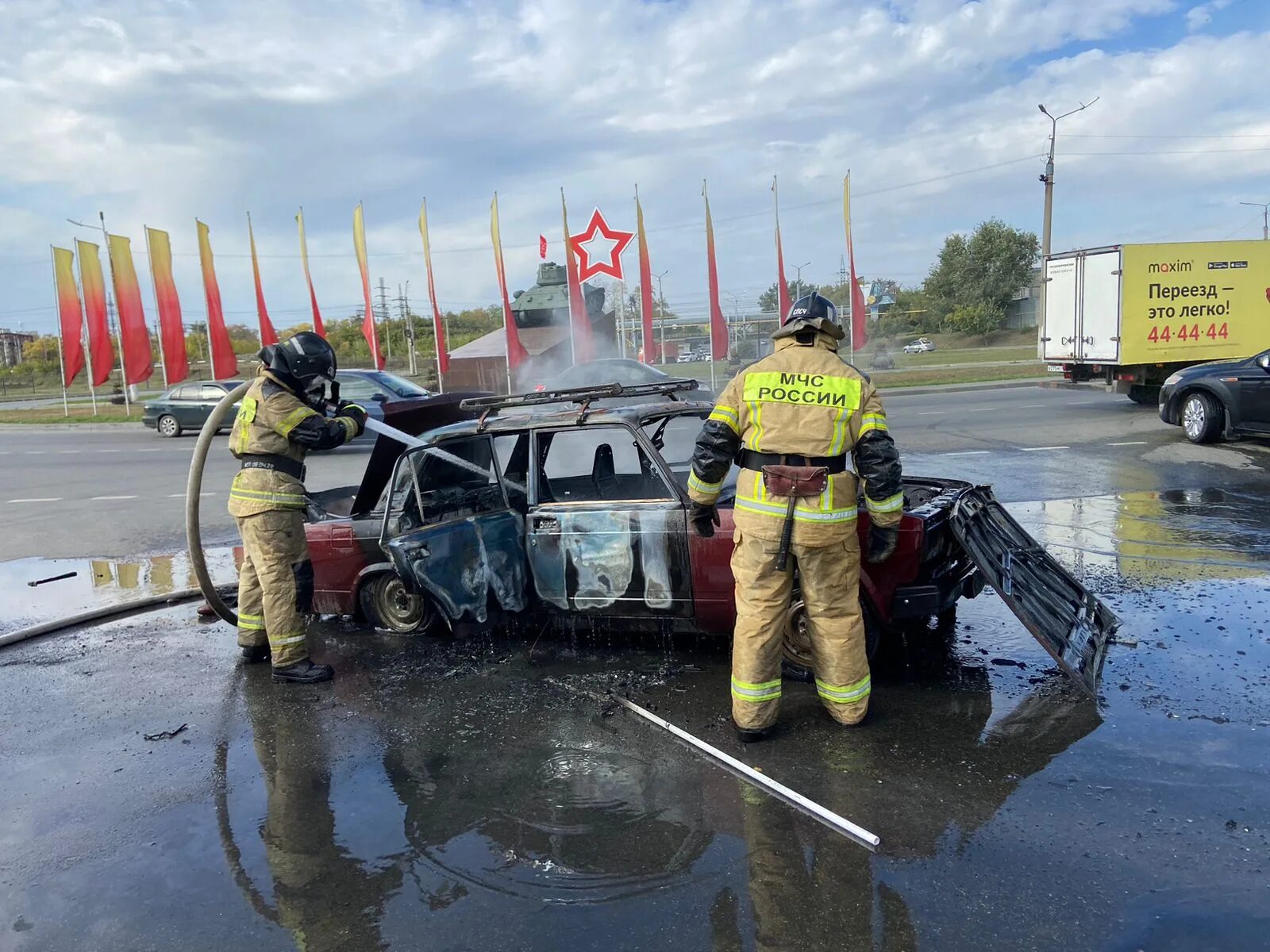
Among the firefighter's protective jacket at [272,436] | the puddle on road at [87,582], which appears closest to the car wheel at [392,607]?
the firefighter's protective jacket at [272,436]

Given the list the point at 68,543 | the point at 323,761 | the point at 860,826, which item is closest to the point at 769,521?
the point at 860,826

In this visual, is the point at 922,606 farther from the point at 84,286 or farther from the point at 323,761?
the point at 84,286

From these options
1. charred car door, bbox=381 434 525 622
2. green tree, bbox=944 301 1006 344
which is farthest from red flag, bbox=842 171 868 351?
green tree, bbox=944 301 1006 344

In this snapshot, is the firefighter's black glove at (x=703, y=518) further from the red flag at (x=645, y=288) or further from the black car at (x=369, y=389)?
the red flag at (x=645, y=288)

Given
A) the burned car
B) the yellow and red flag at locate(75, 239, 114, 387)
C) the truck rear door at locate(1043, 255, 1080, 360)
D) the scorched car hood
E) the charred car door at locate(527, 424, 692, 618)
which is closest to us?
the scorched car hood

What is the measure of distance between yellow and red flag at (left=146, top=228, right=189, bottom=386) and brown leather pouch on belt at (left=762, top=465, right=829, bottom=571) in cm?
2450

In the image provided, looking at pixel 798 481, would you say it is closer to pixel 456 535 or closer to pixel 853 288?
pixel 456 535

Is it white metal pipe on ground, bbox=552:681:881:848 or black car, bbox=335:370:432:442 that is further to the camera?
black car, bbox=335:370:432:442

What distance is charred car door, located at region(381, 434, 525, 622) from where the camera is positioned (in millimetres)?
4977

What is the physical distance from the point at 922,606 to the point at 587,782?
1804mm

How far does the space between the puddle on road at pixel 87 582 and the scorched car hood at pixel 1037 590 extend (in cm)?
573

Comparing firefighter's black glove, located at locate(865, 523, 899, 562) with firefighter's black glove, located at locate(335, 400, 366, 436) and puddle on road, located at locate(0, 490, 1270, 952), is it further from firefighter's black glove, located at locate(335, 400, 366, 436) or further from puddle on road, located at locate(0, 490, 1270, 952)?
firefighter's black glove, located at locate(335, 400, 366, 436)

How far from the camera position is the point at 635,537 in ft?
16.2

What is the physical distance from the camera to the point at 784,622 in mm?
4133
